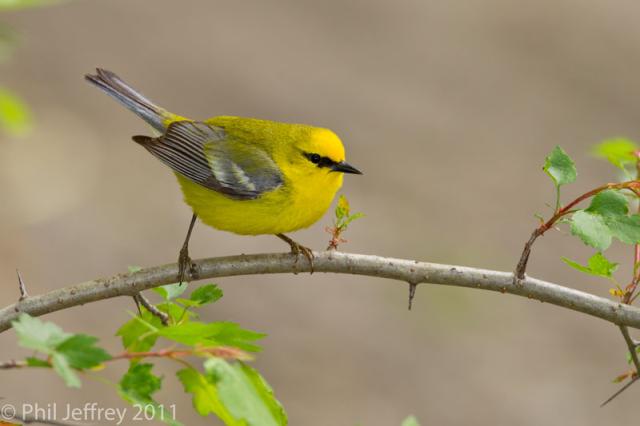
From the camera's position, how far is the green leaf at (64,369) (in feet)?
5.65

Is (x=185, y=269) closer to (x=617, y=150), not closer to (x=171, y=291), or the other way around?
(x=171, y=291)

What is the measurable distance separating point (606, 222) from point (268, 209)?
1.95 meters

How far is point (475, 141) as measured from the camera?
13039 millimetres

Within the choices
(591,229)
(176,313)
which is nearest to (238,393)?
(176,313)

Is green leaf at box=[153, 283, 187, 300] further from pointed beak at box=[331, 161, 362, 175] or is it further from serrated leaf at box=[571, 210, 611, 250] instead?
pointed beak at box=[331, 161, 362, 175]

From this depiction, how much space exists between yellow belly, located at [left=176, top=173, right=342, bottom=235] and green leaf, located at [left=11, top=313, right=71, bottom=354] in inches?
88.3

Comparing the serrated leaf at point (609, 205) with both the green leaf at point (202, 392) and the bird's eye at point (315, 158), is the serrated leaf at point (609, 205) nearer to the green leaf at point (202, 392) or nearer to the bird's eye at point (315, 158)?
the green leaf at point (202, 392)

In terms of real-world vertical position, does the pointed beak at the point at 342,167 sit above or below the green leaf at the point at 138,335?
above

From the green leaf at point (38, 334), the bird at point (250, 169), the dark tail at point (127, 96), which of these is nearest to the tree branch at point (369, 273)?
the bird at point (250, 169)

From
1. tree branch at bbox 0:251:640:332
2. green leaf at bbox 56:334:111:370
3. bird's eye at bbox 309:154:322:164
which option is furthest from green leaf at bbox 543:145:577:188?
bird's eye at bbox 309:154:322:164

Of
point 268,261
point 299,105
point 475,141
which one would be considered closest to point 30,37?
point 299,105

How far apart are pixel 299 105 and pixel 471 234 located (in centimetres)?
351

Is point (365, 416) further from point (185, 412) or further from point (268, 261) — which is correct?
point (268, 261)

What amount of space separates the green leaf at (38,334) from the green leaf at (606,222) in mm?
1452
